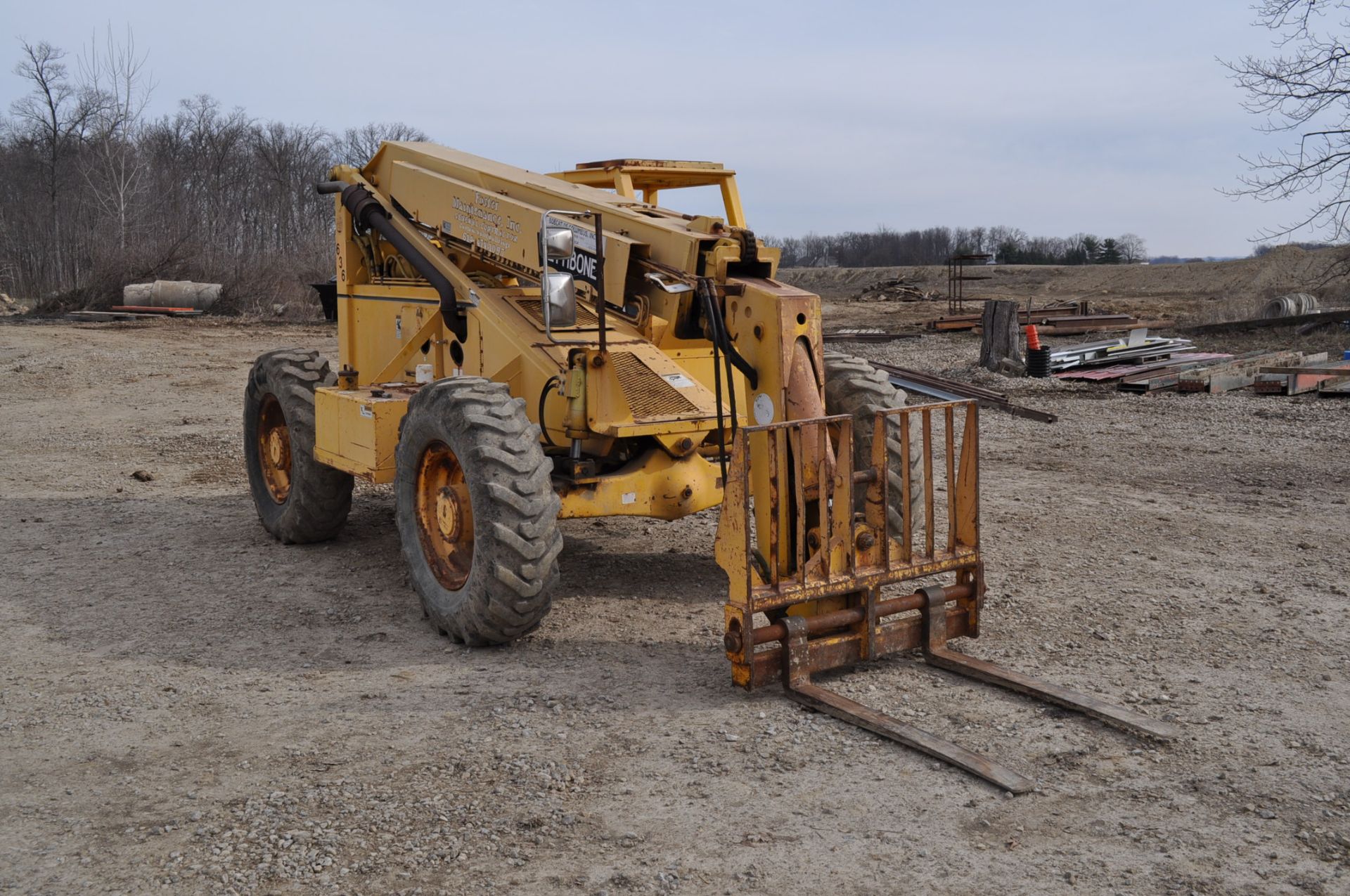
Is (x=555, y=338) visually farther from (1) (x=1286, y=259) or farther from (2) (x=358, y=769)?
(1) (x=1286, y=259)

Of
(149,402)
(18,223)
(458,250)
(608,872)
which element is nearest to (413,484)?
(458,250)

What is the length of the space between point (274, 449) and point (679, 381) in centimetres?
365

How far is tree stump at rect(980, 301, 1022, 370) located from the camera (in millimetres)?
17531

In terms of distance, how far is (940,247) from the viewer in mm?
81562

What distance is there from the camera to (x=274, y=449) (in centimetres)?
876

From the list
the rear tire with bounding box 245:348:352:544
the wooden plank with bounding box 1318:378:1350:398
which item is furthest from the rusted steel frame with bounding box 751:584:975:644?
the wooden plank with bounding box 1318:378:1350:398

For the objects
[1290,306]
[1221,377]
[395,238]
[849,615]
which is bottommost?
[849,615]

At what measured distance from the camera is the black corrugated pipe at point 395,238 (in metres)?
7.45

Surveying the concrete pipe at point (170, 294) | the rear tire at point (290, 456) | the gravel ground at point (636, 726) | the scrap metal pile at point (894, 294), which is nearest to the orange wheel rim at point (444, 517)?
the gravel ground at point (636, 726)

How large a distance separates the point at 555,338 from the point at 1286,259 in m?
39.8

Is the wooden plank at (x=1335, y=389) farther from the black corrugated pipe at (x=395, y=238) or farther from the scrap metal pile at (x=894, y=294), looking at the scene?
the scrap metal pile at (x=894, y=294)

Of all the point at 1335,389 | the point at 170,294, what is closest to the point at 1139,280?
the point at 1335,389

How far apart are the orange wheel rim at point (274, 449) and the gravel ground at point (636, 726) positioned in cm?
40

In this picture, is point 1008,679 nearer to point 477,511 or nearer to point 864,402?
point 864,402
